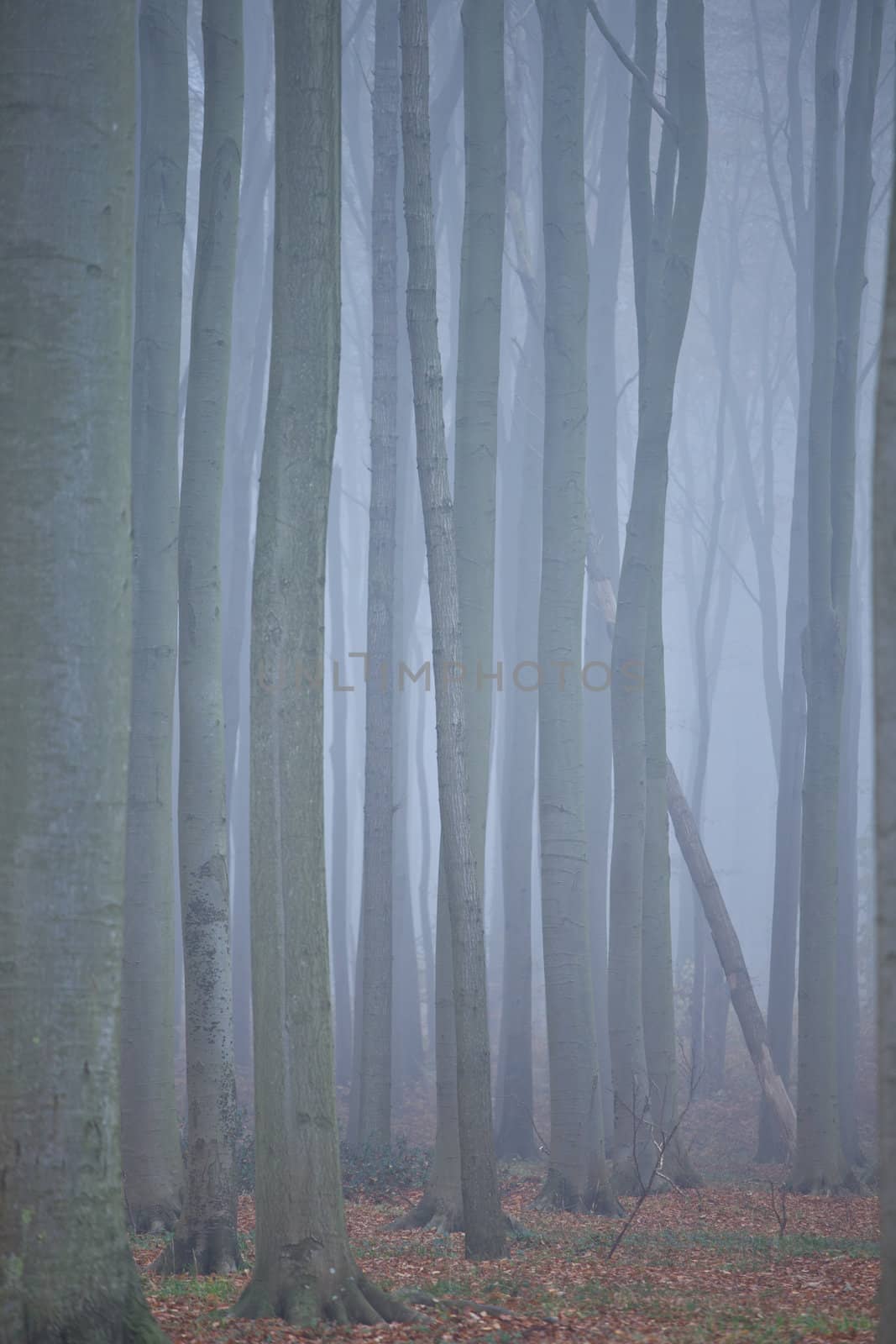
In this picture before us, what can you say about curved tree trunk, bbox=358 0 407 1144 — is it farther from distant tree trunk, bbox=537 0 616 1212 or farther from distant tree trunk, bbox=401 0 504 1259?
distant tree trunk, bbox=401 0 504 1259

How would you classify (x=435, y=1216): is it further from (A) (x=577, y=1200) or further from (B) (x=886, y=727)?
(B) (x=886, y=727)

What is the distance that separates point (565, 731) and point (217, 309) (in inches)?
173

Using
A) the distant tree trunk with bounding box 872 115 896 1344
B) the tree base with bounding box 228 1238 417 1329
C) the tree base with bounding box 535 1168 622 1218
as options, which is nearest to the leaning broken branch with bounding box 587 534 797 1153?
the tree base with bounding box 535 1168 622 1218

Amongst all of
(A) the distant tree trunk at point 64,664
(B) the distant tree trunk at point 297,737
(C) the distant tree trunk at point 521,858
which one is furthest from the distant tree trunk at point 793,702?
(A) the distant tree trunk at point 64,664

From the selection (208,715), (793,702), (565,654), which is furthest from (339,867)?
(208,715)

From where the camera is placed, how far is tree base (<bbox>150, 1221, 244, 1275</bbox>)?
6.94 metres

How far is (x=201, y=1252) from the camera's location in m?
7.00

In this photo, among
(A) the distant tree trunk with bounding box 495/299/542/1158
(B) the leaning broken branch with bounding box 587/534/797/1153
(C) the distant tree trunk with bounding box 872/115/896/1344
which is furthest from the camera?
(A) the distant tree trunk with bounding box 495/299/542/1158

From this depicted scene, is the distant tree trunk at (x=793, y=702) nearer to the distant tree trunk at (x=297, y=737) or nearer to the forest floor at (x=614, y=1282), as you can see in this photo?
the forest floor at (x=614, y=1282)

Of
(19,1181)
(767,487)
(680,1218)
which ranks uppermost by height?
(767,487)

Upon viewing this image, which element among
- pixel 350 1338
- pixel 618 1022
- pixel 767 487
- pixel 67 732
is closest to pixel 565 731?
pixel 618 1022

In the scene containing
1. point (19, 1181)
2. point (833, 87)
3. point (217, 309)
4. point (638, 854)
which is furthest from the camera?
point (833, 87)

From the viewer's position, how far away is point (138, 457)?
9.02 metres

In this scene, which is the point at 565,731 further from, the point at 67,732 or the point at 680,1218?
the point at 67,732
